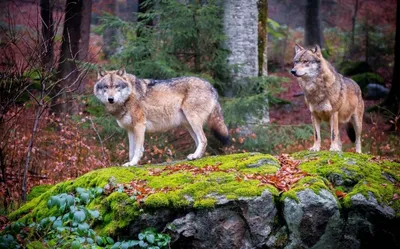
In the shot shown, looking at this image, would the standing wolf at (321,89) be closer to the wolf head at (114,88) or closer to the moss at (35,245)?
the wolf head at (114,88)

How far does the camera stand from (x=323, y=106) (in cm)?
828

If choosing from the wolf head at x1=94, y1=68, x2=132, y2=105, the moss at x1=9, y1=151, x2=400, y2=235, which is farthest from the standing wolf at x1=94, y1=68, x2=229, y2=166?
the moss at x1=9, y1=151, x2=400, y2=235

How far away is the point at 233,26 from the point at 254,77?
4.55 feet

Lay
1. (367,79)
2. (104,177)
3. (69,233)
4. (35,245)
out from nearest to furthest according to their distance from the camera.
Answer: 1. (35,245)
2. (69,233)
3. (104,177)
4. (367,79)

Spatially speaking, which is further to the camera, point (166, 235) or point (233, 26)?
point (233, 26)

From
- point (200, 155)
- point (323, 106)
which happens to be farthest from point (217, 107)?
point (323, 106)

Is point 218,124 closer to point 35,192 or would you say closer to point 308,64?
point 308,64

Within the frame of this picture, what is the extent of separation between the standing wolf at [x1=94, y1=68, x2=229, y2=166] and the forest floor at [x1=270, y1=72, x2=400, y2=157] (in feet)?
14.3

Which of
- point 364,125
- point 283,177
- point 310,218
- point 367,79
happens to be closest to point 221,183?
Answer: point 283,177

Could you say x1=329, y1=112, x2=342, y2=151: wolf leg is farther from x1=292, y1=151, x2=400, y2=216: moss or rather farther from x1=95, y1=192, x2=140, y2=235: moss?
x1=95, y1=192, x2=140, y2=235: moss

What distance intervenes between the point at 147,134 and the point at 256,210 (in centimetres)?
605

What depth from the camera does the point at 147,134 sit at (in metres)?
11.8

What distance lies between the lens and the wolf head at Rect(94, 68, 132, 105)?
26.2ft

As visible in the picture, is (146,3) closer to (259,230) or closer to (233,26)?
(233,26)
